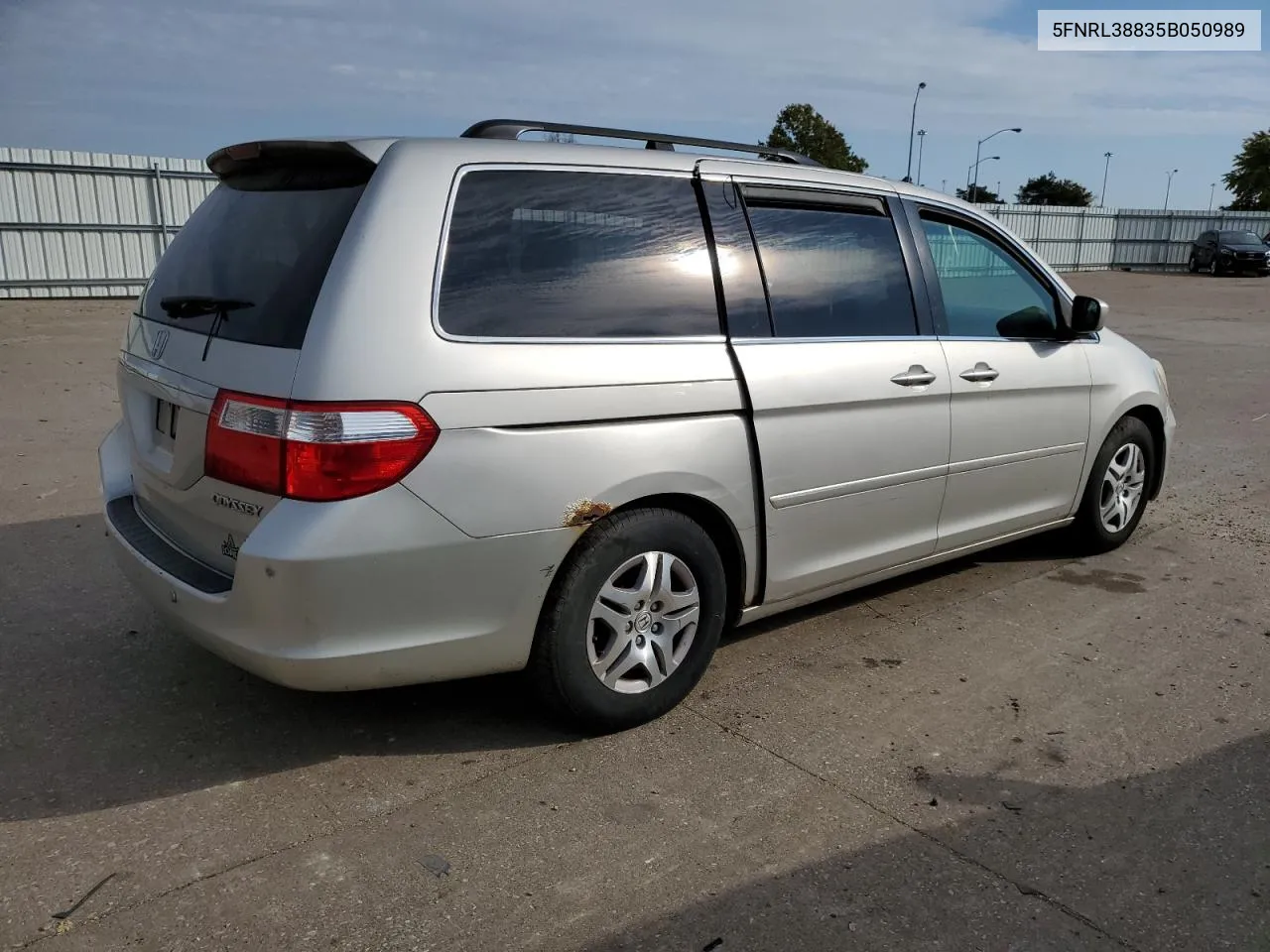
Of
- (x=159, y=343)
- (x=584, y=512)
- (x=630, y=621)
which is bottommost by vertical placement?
(x=630, y=621)

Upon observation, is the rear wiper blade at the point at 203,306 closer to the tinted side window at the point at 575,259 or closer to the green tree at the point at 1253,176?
the tinted side window at the point at 575,259

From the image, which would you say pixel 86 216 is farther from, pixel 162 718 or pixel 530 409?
pixel 530 409

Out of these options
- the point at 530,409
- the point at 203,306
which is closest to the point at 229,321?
the point at 203,306

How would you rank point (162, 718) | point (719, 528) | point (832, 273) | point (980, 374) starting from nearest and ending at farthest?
point (162, 718)
point (719, 528)
point (832, 273)
point (980, 374)

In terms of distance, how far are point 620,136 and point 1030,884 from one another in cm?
270

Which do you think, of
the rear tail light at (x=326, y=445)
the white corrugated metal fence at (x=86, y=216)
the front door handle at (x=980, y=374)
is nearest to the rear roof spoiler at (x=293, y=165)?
the rear tail light at (x=326, y=445)

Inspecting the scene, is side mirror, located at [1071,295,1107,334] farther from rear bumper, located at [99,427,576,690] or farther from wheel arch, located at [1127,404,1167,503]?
rear bumper, located at [99,427,576,690]

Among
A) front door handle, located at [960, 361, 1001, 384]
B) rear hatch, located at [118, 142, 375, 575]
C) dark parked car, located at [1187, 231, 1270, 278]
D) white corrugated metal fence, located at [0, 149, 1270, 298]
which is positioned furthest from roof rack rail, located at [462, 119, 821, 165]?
dark parked car, located at [1187, 231, 1270, 278]

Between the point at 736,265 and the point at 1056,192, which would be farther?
the point at 1056,192

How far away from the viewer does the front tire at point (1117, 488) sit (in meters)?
5.09

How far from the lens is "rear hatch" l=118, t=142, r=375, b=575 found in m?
2.87

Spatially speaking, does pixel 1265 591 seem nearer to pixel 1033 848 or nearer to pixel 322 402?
pixel 1033 848

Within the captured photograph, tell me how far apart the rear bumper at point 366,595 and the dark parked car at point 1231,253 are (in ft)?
124

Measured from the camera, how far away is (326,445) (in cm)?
270
